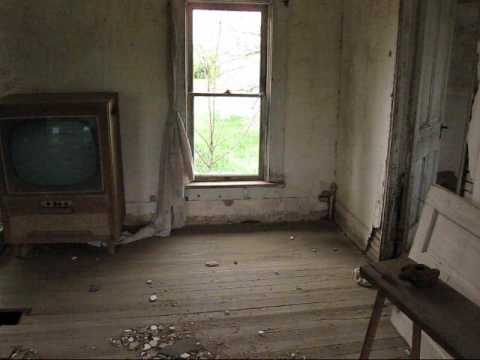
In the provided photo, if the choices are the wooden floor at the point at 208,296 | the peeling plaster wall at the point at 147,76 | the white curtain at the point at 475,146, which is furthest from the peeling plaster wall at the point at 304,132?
the white curtain at the point at 475,146

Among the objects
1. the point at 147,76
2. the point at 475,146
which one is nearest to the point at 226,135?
the point at 147,76

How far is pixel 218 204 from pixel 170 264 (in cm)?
81

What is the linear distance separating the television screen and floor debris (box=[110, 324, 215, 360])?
1.09 m

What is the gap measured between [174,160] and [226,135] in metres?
0.47

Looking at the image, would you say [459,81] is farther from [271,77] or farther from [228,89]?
[228,89]

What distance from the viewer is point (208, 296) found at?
2.81 m

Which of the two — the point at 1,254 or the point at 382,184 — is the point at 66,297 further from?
the point at 382,184

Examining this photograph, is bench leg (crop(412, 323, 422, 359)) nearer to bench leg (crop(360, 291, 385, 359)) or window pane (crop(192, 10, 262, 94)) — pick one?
bench leg (crop(360, 291, 385, 359))

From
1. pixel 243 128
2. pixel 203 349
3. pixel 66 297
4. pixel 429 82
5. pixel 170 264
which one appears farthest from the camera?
pixel 243 128

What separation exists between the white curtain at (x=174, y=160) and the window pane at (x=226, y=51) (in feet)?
0.52

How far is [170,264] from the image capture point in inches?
127

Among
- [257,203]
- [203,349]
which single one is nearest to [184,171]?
[257,203]

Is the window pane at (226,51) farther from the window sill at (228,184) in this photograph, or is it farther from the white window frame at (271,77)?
the window sill at (228,184)

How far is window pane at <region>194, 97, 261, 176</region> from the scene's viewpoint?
3741 mm
